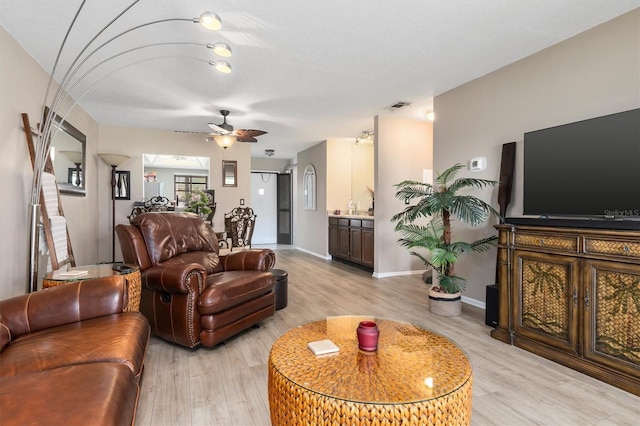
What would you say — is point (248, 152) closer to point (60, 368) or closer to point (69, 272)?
point (69, 272)

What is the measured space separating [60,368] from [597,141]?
330 cm

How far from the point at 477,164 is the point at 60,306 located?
369cm

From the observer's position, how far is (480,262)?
11.6ft

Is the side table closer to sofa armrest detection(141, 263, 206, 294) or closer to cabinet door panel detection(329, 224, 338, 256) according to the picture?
sofa armrest detection(141, 263, 206, 294)

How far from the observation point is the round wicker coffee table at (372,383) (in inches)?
41.4

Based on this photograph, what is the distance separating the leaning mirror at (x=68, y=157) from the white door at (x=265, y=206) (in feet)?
16.2

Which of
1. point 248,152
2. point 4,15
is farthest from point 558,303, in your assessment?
point 248,152

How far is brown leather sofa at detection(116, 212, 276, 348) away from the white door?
6100 mm

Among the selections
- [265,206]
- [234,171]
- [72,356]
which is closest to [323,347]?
[72,356]

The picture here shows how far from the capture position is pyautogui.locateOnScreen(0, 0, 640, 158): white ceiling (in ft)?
7.61

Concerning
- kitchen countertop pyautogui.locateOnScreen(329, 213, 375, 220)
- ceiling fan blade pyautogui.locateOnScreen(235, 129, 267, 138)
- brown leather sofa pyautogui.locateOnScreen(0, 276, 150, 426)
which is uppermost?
ceiling fan blade pyautogui.locateOnScreen(235, 129, 267, 138)

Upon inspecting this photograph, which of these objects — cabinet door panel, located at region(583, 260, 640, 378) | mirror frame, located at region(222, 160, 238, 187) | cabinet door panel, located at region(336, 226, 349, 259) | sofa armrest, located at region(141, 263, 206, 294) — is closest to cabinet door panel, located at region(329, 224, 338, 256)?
cabinet door panel, located at region(336, 226, 349, 259)

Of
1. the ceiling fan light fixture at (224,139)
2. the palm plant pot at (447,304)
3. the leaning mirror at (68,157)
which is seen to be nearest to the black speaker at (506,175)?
the palm plant pot at (447,304)

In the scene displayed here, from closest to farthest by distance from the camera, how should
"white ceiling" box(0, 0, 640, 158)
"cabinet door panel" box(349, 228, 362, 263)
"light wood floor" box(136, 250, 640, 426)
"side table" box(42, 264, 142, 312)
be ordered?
"light wood floor" box(136, 250, 640, 426)
"side table" box(42, 264, 142, 312)
"white ceiling" box(0, 0, 640, 158)
"cabinet door panel" box(349, 228, 362, 263)
